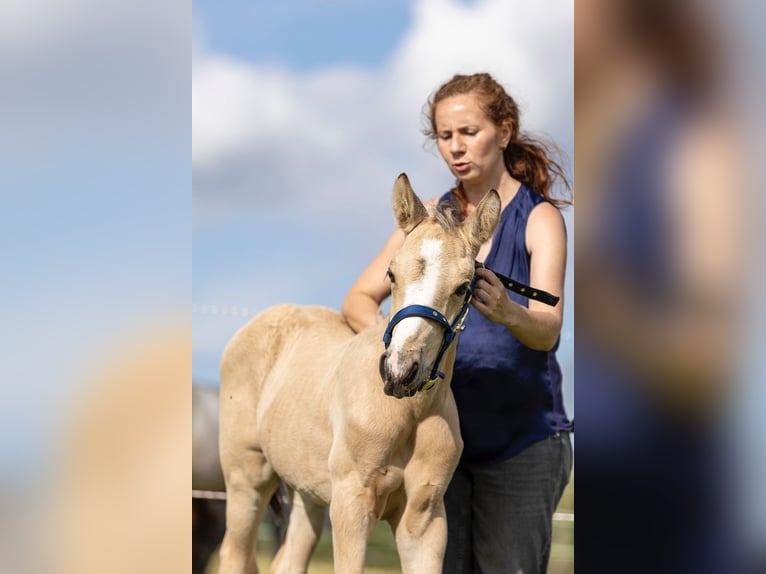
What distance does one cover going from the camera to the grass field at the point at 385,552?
11.6 ft

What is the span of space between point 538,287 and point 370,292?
655mm

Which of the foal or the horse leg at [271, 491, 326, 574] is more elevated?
the foal

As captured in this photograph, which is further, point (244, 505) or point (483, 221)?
point (244, 505)

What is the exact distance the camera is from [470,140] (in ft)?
10.0

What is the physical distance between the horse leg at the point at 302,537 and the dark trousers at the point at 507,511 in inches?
23.6

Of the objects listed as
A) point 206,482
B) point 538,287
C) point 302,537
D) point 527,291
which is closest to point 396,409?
point 527,291

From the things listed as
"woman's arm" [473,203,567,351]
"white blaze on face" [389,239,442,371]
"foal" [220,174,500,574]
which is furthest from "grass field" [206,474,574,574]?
"white blaze on face" [389,239,442,371]

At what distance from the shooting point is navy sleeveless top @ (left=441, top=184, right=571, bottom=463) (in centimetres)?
298

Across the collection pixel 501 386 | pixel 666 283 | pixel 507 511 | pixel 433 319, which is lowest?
pixel 507 511

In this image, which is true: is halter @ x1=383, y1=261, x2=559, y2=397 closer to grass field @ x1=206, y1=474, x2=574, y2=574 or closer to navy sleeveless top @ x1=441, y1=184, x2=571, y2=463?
navy sleeveless top @ x1=441, y1=184, x2=571, y2=463

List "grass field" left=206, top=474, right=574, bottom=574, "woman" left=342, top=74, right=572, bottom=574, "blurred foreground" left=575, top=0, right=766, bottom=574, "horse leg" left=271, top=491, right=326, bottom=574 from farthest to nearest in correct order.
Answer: "grass field" left=206, top=474, right=574, bottom=574
"horse leg" left=271, top=491, right=326, bottom=574
"woman" left=342, top=74, right=572, bottom=574
"blurred foreground" left=575, top=0, right=766, bottom=574

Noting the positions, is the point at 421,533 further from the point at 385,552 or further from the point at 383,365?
the point at 385,552

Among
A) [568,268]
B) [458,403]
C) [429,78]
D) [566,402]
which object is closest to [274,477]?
[458,403]

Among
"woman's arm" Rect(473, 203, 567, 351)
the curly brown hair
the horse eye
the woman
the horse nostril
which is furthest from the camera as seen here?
the curly brown hair
